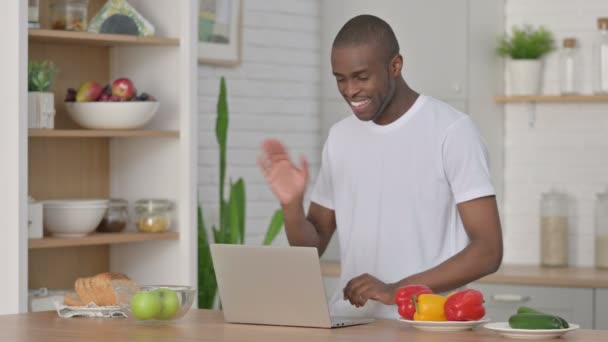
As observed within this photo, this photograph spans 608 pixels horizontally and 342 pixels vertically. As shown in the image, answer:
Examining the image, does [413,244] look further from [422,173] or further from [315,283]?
[315,283]

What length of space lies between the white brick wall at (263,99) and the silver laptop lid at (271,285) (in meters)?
2.46

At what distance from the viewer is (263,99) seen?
18.6 ft

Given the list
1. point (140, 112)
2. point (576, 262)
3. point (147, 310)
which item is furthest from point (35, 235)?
point (576, 262)

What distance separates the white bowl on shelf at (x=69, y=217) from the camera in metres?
4.53

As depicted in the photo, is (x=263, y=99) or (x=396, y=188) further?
(x=263, y=99)

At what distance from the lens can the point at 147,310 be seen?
2922 mm

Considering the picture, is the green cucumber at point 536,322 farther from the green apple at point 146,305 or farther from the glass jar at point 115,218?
the glass jar at point 115,218

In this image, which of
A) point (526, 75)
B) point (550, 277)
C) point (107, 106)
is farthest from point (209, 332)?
point (526, 75)

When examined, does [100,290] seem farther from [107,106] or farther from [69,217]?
[107,106]

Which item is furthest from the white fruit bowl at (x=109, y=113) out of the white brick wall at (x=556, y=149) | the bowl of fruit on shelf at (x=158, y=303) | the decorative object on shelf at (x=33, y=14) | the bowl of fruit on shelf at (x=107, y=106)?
the white brick wall at (x=556, y=149)

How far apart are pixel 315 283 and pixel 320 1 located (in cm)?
339

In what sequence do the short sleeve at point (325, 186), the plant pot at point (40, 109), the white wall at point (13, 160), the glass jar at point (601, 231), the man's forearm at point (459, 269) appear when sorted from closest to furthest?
the man's forearm at point (459, 269) → the short sleeve at point (325, 186) → the white wall at point (13, 160) → the plant pot at point (40, 109) → the glass jar at point (601, 231)

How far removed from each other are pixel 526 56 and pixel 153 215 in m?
1.98

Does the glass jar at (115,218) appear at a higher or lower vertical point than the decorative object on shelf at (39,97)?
lower
